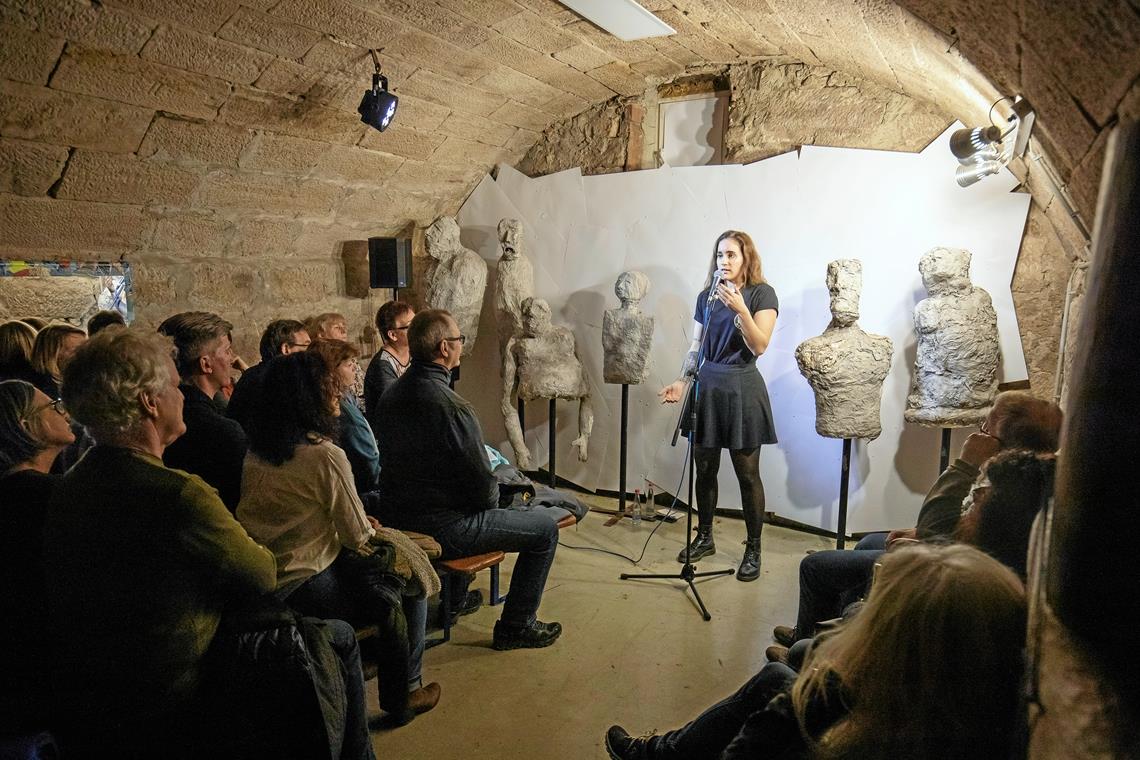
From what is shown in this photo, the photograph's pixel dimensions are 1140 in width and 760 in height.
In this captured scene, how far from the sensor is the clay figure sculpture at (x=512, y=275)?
14.4 ft

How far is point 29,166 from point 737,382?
3.09 meters

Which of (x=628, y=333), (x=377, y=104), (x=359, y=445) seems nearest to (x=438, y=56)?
(x=377, y=104)

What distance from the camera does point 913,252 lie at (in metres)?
3.50

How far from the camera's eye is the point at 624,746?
195cm

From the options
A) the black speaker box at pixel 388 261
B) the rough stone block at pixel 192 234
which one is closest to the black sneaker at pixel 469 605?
the black speaker box at pixel 388 261

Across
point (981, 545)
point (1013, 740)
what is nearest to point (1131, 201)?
point (1013, 740)

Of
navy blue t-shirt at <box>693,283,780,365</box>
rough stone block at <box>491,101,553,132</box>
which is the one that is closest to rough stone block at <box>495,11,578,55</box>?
rough stone block at <box>491,101,553,132</box>

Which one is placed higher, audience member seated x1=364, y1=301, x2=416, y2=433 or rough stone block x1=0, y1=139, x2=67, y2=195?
rough stone block x1=0, y1=139, x2=67, y2=195

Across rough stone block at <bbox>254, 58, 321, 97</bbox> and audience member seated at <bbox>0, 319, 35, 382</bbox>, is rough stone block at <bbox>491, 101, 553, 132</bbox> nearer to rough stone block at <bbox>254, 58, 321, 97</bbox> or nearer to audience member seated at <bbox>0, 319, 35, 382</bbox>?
rough stone block at <bbox>254, 58, 321, 97</bbox>

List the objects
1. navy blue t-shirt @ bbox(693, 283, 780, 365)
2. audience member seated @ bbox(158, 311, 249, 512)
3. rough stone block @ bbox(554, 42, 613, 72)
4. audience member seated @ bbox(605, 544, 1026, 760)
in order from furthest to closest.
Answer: rough stone block @ bbox(554, 42, 613, 72)
navy blue t-shirt @ bbox(693, 283, 780, 365)
audience member seated @ bbox(158, 311, 249, 512)
audience member seated @ bbox(605, 544, 1026, 760)

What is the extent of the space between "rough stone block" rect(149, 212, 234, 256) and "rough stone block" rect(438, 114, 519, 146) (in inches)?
52.4

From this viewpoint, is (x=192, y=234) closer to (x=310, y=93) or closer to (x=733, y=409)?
(x=310, y=93)

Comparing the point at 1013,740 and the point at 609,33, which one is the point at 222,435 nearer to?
the point at 1013,740

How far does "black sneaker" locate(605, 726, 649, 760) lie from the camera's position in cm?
178
